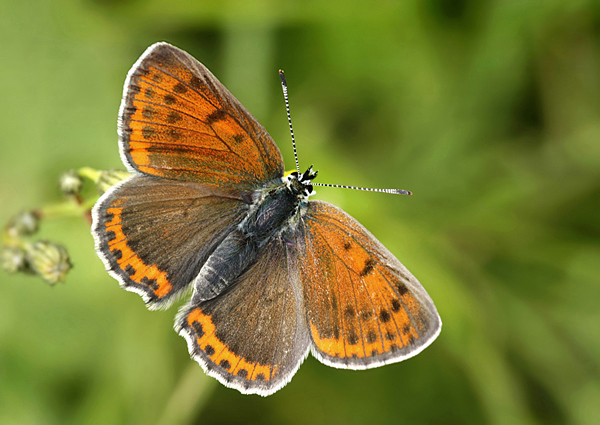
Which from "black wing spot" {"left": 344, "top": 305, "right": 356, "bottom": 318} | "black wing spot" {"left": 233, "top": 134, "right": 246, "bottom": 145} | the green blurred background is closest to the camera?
"black wing spot" {"left": 344, "top": 305, "right": 356, "bottom": 318}

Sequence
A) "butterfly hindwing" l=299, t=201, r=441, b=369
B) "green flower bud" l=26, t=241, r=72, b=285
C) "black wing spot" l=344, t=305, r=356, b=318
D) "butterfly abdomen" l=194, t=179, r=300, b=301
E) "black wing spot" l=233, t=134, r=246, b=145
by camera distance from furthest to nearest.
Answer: "green flower bud" l=26, t=241, r=72, b=285 → "black wing spot" l=233, t=134, r=246, b=145 → "butterfly abdomen" l=194, t=179, r=300, b=301 → "black wing spot" l=344, t=305, r=356, b=318 → "butterfly hindwing" l=299, t=201, r=441, b=369

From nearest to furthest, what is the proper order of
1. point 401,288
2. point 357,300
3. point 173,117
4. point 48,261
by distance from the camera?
point 401,288
point 357,300
point 173,117
point 48,261

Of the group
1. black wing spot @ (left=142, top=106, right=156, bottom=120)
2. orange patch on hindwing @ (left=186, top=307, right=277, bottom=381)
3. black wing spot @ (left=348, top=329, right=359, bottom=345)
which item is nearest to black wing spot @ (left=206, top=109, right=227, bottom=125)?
black wing spot @ (left=142, top=106, right=156, bottom=120)

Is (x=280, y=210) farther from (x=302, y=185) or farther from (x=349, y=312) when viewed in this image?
(x=349, y=312)

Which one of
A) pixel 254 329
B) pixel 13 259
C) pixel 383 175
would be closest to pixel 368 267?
pixel 254 329

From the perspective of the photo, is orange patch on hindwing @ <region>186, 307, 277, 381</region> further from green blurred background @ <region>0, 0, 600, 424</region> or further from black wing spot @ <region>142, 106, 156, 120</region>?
green blurred background @ <region>0, 0, 600, 424</region>
